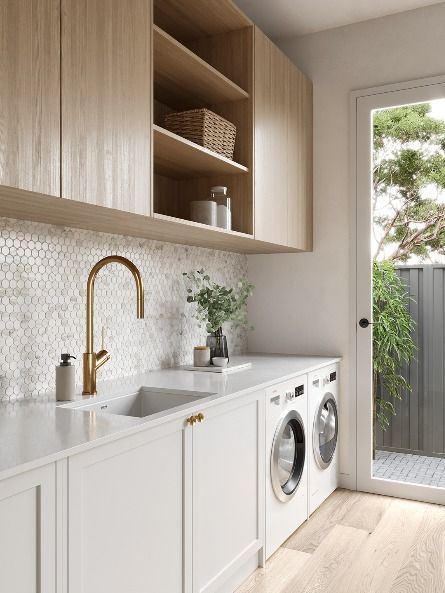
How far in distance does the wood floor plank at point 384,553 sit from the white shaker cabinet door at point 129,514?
0.84 metres

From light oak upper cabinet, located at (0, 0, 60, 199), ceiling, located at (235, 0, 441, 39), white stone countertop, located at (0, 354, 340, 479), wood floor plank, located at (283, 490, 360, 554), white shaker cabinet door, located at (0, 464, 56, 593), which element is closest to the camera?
white shaker cabinet door, located at (0, 464, 56, 593)

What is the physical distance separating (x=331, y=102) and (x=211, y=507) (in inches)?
98.0

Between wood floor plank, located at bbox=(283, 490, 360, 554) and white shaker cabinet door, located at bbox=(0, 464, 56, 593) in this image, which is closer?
white shaker cabinet door, located at bbox=(0, 464, 56, 593)

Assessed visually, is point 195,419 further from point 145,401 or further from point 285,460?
point 285,460

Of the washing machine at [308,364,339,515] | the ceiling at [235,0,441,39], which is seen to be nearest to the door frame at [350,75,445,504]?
the washing machine at [308,364,339,515]

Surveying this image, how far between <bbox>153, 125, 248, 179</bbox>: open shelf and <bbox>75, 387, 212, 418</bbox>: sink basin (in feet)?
3.19

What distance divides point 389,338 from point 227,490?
5.23 ft

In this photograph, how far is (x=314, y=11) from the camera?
10.2ft

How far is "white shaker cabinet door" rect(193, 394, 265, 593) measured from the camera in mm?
1860

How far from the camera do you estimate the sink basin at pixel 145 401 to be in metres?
2.01

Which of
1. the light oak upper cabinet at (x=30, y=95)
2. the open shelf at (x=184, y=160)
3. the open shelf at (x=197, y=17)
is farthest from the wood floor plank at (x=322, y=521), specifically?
the open shelf at (x=197, y=17)

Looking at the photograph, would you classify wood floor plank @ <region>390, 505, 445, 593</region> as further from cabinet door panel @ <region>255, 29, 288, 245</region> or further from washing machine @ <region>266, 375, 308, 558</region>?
cabinet door panel @ <region>255, 29, 288, 245</region>

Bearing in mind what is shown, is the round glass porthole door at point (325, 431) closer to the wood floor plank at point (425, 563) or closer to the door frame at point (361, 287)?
the door frame at point (361, 287)

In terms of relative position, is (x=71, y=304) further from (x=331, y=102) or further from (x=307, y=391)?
(x=331, y=102)
